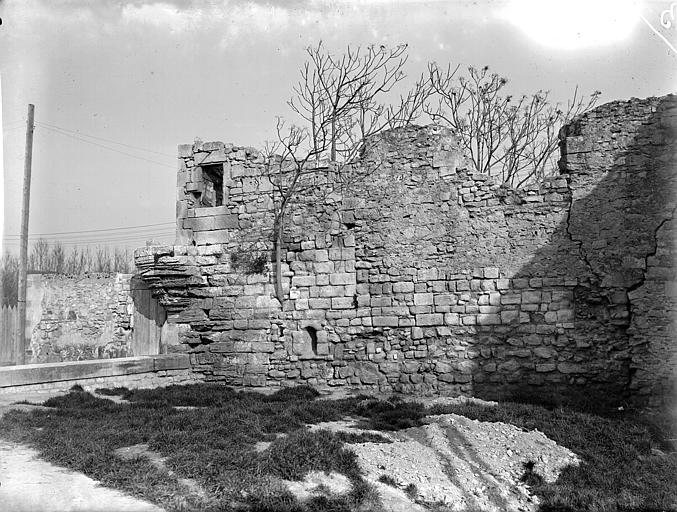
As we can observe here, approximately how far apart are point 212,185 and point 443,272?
5.07 metres

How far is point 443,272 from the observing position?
34.4 ft

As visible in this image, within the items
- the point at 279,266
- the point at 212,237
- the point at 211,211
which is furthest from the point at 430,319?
the point at 211,211

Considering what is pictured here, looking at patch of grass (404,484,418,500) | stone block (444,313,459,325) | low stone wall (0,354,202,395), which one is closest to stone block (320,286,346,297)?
stone block (444,313,459,325)

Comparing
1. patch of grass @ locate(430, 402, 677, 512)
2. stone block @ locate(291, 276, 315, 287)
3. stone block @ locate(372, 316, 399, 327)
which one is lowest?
patch of grass @ locate(430, 402, 677, 512)

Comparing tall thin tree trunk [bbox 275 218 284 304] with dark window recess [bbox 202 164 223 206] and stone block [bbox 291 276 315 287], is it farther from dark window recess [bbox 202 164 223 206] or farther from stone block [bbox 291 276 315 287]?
dark window recess [bbox 202 164 223 206]

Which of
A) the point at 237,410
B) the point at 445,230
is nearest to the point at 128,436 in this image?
the point at 237,410

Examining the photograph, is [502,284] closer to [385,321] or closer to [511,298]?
[511,298]

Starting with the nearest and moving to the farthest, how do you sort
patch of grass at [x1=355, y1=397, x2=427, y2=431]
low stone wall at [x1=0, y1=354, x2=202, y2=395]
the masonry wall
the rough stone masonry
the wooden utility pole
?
patch of grass at [x1=355, y1=397, x2=427, y2=431], low stone wall at [x1=0, y1=354, x2=202, y2=395], the rough stone masonry, the wooden utility pole, the masonry wall

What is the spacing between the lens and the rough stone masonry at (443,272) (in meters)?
9.61

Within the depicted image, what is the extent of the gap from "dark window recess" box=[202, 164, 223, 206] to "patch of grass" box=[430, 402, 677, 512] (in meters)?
6.33

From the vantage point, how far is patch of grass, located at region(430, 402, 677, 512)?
577 centimetres

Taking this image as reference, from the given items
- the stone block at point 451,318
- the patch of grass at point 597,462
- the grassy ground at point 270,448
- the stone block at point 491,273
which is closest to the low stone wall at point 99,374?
the grassy ground at point 270,448

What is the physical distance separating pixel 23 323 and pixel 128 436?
31.7ft

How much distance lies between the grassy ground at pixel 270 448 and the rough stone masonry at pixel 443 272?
1573 millimetres
